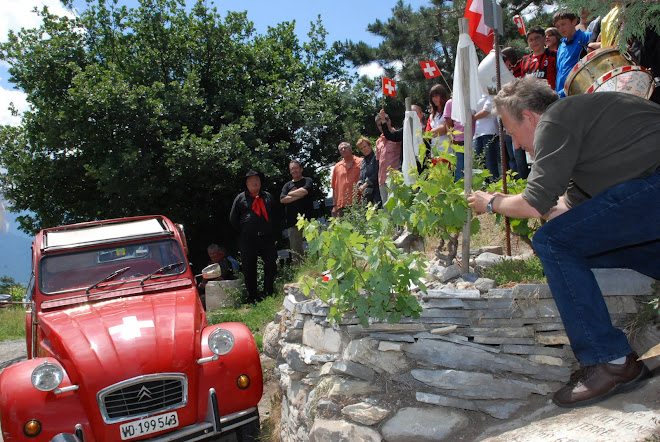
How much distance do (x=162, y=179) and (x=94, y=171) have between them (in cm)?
158

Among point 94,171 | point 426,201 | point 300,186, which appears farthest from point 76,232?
point 94,171

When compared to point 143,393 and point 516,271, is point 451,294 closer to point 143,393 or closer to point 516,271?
point 516,271

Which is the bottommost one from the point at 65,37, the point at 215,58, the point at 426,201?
the point at 426,201

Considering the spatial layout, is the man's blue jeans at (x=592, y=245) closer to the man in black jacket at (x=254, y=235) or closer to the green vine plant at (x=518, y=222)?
the green vine plant at (x=518, y=222)

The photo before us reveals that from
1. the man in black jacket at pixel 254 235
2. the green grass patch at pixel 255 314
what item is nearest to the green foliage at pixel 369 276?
the green grass patch at pixel 255 314

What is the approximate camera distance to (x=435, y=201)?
13.0 ft

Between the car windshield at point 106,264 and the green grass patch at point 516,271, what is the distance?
295 centimetres

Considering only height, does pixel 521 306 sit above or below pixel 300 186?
below

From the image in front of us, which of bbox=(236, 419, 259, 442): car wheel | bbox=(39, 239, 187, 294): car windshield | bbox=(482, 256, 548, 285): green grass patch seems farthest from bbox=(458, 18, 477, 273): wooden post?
bbox=(39, 239, 187, 294): car windshield

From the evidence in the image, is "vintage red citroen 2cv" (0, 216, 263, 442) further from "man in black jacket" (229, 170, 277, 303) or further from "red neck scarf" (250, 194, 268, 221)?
"red neck scarf" (250, 194, 268, 221)

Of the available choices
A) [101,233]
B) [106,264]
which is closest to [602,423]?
[106,264]

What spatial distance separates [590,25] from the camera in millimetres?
5930

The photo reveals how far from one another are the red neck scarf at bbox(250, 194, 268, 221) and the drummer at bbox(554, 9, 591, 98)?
4609mm

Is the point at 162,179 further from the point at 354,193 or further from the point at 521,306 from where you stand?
the point at 521,306
